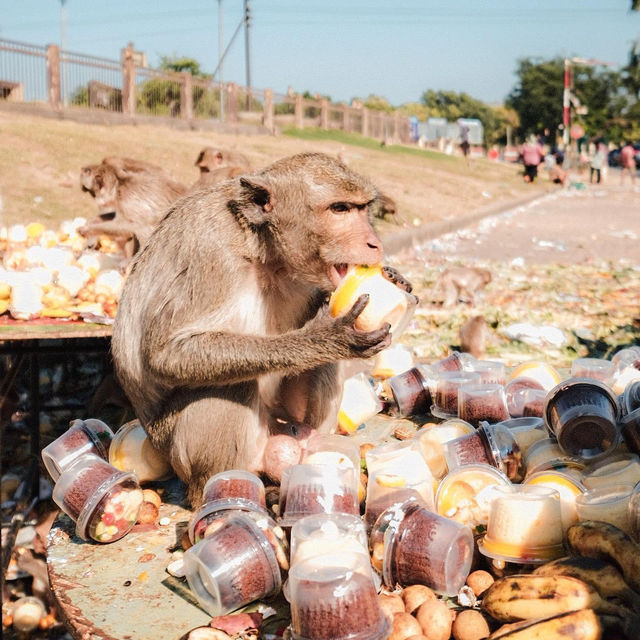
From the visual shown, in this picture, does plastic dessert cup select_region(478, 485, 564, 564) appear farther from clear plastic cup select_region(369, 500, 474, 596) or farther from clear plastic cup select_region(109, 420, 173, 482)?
clear plastic cup select_region(109, 420, 173, 482)

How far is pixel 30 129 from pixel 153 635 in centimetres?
1365

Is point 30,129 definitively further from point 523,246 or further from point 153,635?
point 153,635

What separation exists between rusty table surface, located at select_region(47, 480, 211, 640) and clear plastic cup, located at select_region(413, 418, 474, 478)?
0.87 m

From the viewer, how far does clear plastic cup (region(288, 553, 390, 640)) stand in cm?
183

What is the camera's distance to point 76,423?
2.97 m

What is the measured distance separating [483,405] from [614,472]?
33.8 inches

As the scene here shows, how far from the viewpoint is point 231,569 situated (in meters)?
2.09

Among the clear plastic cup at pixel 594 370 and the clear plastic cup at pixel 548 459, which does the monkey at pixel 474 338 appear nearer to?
the clear plastic cup at pixel 594 370

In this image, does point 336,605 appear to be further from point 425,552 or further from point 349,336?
point 349,336

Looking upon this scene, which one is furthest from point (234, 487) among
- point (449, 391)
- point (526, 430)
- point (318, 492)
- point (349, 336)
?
point (449, 391)

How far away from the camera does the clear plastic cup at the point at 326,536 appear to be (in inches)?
79.4

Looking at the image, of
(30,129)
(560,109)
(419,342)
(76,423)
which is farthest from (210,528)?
(560,109)

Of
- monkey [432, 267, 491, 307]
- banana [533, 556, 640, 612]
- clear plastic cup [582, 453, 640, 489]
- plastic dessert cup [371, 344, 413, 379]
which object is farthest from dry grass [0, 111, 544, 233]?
banana [533, 556, 640, 612]

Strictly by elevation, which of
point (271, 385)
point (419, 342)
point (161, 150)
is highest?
point (161, 150)
